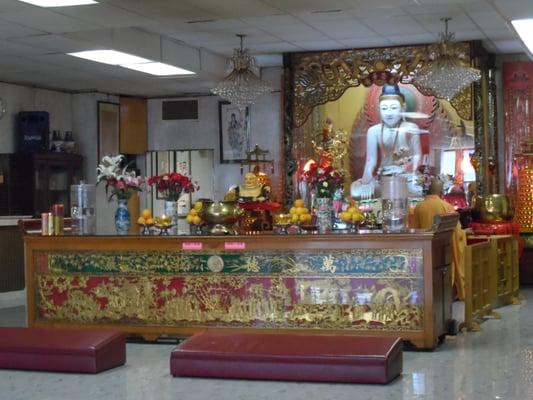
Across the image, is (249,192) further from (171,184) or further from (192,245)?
(192,245)

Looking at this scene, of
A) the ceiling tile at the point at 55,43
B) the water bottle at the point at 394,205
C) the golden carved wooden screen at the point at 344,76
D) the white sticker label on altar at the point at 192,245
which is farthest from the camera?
the golden carved wooden screen at the point at 344,76

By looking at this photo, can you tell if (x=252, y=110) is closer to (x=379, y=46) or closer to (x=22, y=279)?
(x=379, y=46)

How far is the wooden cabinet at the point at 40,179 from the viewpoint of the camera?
14016 mm

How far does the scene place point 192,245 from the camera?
8812 millimetres

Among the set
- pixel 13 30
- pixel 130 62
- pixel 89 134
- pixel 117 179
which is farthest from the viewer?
pixel 89 134

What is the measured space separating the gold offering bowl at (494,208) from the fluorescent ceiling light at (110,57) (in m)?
4.69

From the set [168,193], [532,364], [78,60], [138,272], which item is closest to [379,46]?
[78,60]

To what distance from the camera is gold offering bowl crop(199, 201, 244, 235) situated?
9.16 metres

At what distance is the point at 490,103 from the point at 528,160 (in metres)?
0.97

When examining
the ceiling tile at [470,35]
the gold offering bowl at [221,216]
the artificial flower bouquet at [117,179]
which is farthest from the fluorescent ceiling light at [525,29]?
the artificial flower bouquet at [117,179]

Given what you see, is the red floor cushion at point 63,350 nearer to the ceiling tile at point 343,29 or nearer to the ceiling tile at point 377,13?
the ceiling tile at point 377,13

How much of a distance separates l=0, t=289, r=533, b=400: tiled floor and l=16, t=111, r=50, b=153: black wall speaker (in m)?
6.57

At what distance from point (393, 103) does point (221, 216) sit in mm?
5342

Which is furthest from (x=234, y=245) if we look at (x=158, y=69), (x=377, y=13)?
(x=158, y=69)
